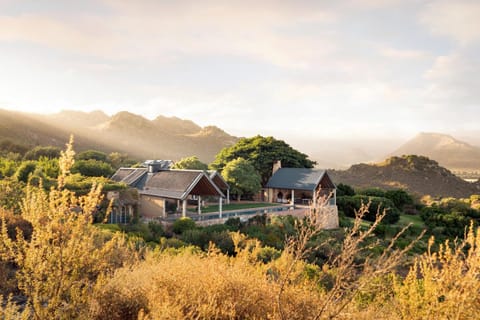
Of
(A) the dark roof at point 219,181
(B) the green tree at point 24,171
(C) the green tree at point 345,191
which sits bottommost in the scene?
(C) the green tree at point 345,191

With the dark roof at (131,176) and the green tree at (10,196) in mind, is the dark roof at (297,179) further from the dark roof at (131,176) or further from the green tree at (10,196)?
the green tree at (10,196)

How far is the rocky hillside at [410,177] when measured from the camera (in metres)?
46.8

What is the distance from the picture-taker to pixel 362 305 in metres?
7.27

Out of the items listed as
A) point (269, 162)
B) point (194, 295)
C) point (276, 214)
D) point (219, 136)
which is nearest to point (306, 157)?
point (269, 162)

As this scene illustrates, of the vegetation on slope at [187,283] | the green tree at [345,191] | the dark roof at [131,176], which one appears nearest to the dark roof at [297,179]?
the green tree at [345,191]

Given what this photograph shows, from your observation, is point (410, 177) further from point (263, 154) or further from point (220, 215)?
point (220, 215)

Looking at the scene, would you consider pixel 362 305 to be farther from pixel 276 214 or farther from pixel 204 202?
pixel 204 202

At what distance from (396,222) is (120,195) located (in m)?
25.1

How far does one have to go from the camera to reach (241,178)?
3153 cm

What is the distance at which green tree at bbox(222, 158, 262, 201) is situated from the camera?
31.5 meters

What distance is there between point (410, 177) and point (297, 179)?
26737 millimetres

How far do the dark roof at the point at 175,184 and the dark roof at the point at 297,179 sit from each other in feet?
35.0

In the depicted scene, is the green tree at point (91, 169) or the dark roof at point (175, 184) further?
the green tree at point (91, 169)

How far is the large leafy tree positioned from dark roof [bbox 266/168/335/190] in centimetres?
240
